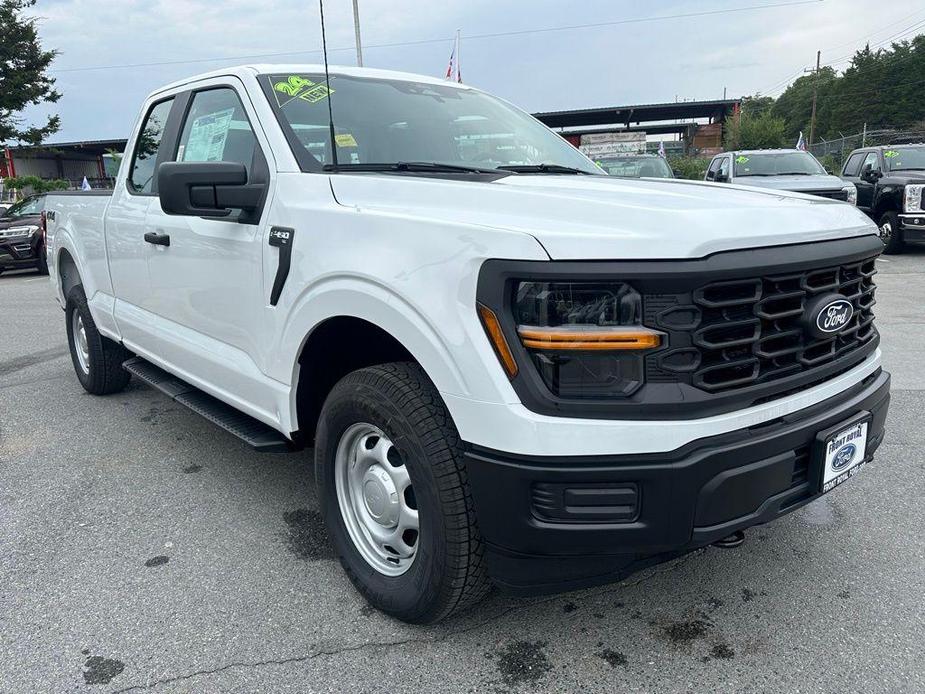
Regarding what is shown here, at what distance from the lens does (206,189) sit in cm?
271

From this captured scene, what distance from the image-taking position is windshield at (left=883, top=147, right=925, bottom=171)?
12820mm

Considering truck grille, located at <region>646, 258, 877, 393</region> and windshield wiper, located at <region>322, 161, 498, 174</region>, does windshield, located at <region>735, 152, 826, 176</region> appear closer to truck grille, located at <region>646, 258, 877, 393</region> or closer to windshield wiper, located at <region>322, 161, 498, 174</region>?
windshield wiper, located at <region>322, 161, 498, 174</region>

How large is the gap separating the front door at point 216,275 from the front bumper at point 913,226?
39.0ft

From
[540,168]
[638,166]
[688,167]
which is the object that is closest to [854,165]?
[638,166]

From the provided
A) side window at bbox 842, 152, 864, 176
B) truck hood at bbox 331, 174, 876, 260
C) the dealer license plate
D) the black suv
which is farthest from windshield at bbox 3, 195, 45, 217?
the dealer license plate

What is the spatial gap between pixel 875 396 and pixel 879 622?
742 millimetres

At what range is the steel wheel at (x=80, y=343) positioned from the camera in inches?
210

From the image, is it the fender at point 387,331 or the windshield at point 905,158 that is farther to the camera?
the windshield at point 905,158

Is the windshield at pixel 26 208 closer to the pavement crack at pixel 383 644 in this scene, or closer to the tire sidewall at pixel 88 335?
the tire sidewall at pixel 88 335

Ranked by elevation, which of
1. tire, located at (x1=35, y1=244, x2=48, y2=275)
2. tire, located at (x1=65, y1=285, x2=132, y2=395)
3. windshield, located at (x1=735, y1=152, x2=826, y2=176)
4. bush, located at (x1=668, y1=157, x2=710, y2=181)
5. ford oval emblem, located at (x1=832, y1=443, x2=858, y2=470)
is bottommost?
tire, located at (x1=35, y1=244, x2=48, y2=275)

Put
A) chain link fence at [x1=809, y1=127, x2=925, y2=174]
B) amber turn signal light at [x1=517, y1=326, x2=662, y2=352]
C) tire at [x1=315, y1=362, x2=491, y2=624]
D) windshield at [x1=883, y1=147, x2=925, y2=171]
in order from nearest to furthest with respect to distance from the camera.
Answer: amber turn signal light at [x1=517, y1=326, x2=662, y2=352], tire at [x1=315, y1=362, x2=491, y2=624], windshield at [x1=883, y1=147, x2=925, y2=171], chain link fence at [x1=809, y1=127, x2=925, y2=174]

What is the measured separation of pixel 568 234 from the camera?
6.21 ft

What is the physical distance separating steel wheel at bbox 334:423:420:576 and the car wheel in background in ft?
40.4

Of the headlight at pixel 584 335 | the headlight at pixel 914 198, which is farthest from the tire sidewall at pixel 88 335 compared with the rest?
the headlight at pixel 914 198
